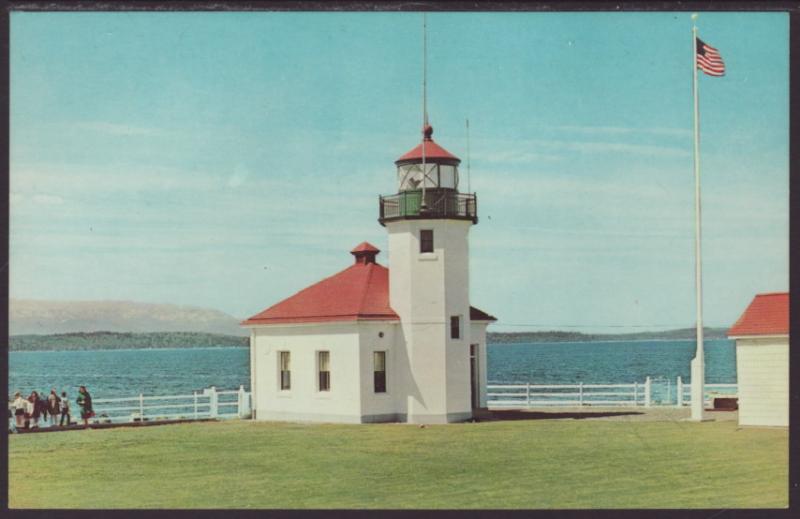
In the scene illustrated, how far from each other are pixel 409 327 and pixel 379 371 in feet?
4.33

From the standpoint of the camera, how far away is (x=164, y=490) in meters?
16.4

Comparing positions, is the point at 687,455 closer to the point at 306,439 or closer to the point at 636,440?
the point at 636,440

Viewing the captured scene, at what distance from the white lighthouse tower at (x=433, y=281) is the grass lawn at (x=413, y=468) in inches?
80.8

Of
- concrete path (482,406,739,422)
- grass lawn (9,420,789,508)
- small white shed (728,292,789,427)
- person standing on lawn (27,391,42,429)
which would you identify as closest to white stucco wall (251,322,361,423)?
grass lawn (9,420,789,508)

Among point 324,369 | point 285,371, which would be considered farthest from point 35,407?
point 324,369

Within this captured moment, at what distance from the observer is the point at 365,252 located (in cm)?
2873

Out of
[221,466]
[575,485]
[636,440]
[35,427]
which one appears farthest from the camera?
[35,427]

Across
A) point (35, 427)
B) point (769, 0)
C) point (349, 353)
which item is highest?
point (769, 0)

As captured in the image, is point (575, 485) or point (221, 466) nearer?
point (575, 485)

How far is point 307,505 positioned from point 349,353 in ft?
34.7

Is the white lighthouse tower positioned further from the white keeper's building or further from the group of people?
the group of people

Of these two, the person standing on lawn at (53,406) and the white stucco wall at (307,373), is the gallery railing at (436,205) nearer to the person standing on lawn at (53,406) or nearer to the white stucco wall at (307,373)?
the white stucco wall at (307,373)

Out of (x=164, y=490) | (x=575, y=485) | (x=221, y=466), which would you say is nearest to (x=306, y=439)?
(x=221, y=466)

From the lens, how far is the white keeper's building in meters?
25.8
